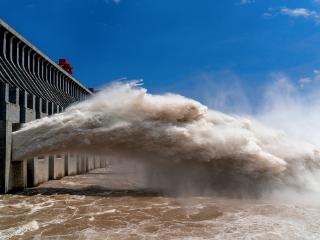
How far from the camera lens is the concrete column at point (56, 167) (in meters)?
29.3

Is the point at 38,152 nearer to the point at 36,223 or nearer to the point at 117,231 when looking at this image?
the point at 36,223

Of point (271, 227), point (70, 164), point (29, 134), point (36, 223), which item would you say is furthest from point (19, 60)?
point (271, 227)

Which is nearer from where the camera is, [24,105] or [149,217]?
[149,217]

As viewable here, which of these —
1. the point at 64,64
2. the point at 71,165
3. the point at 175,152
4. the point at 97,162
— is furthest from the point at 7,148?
the point at 64,64

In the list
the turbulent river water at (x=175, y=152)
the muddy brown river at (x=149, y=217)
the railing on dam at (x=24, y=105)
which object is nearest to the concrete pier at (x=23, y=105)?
the railing on dam at (x=24, y=105)

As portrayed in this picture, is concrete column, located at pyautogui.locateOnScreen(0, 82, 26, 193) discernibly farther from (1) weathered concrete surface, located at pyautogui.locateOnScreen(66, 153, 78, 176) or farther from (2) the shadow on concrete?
(1) weathered concrete surface, located at pyautogui.locateOnScreen(66, 153, 78, 176)

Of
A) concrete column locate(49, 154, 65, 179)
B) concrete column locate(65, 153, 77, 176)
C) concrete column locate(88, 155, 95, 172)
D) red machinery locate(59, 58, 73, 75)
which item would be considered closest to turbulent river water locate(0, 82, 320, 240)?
concrete column locate(49, 154, 65, 179)

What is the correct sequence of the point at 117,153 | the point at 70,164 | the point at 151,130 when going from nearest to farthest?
the point at 151,130
the point at 117,153
the point at 70,164

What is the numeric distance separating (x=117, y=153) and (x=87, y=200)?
432cm

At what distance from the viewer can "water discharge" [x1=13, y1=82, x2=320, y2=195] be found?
20.4 metres

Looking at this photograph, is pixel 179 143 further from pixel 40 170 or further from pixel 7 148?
pixel 40 170

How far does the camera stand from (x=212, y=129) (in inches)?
824

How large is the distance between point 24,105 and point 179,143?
10.3 meters

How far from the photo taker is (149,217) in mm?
14188
